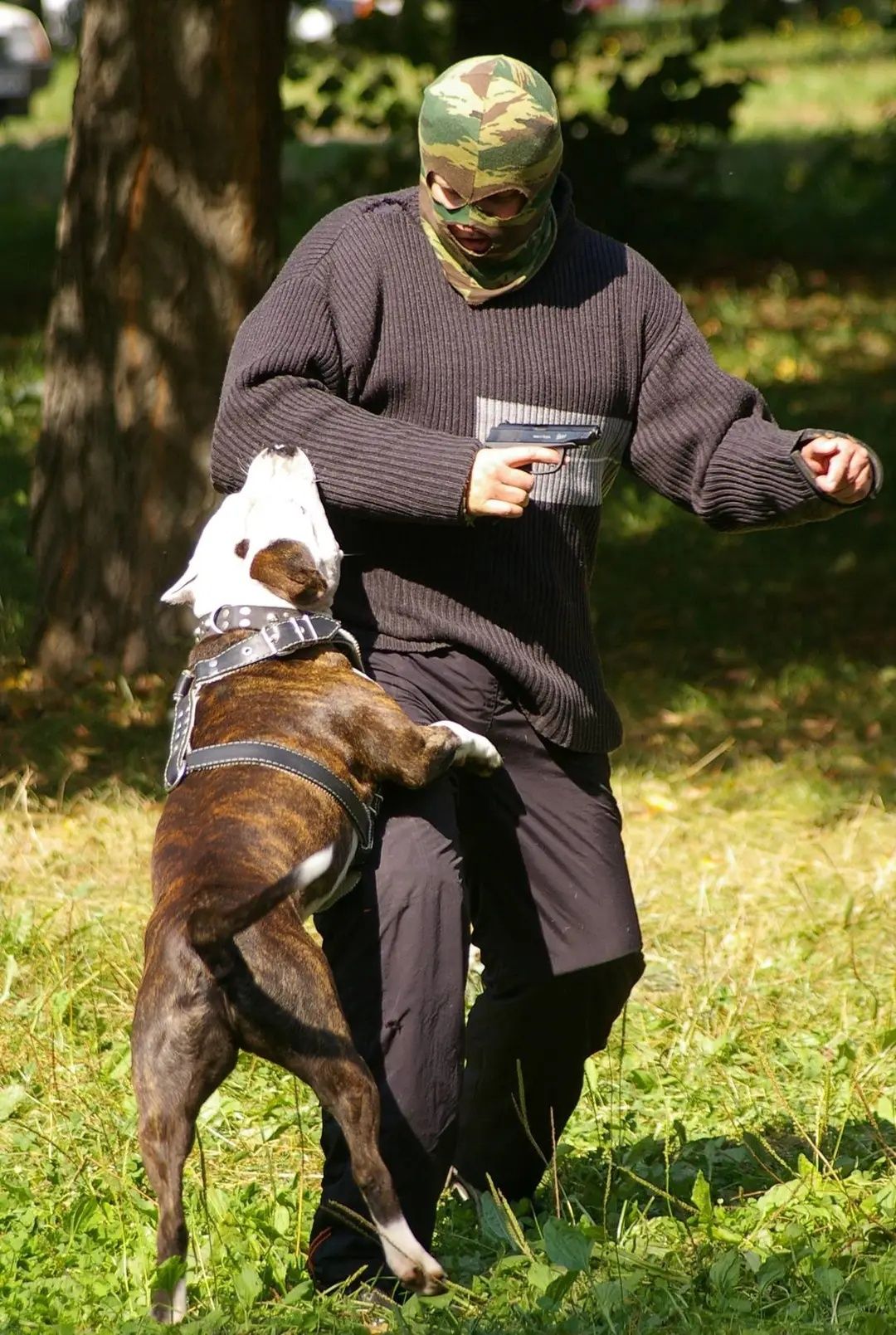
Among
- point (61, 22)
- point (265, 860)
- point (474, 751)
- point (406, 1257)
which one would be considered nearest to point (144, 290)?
point (474, 751)

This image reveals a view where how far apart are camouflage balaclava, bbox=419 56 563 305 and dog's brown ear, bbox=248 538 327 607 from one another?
638mm

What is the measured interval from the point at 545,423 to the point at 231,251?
4.43m

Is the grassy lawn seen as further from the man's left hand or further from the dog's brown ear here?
the man's left hand

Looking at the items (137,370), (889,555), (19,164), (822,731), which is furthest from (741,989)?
(19,164)

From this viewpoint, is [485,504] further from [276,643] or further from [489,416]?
[276,643]

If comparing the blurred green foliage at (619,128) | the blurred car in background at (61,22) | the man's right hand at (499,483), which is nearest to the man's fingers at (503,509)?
the man's right hand at (499,483)

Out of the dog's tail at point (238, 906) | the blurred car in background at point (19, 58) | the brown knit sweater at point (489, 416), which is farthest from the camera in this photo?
the blurred car in background at point (19, 58)

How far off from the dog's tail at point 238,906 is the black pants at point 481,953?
0.36m

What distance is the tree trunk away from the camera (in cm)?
756

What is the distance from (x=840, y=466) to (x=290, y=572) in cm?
110

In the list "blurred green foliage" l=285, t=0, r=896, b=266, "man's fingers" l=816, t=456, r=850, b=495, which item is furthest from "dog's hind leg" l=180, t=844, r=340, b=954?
"blurred green foliage" l=285, t=0, r=896, b=266

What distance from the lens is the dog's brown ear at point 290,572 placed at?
3.53 metres

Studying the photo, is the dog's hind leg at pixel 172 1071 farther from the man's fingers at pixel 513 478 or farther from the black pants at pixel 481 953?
the man's fingers at pixel 513 478

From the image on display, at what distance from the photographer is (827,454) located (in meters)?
3.66
